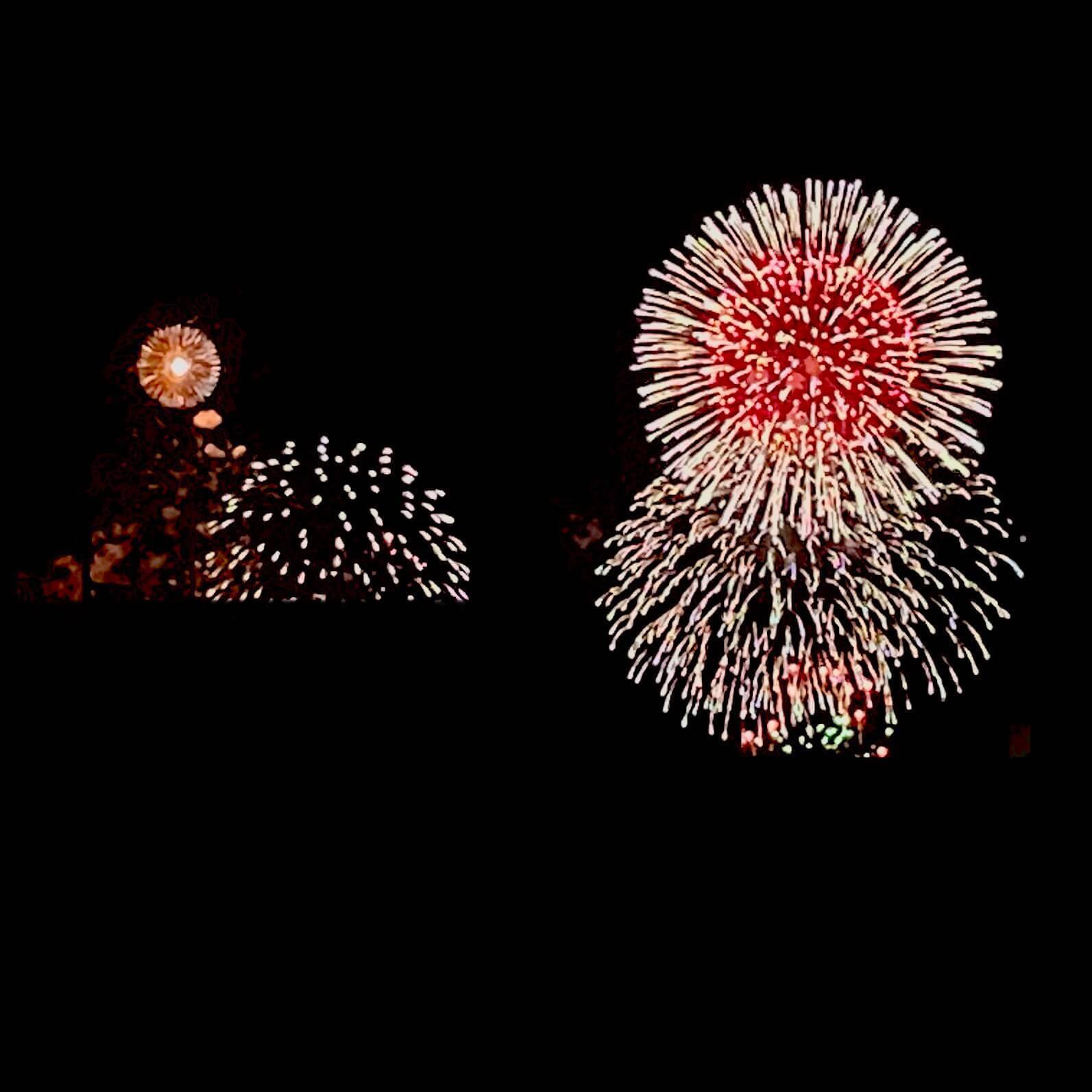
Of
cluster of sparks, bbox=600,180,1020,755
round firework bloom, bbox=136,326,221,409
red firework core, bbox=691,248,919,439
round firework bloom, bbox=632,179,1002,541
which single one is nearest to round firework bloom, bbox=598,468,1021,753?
cluster of sparks, bbox=600,180,1020,755

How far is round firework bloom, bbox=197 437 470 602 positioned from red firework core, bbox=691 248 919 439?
2.13 m

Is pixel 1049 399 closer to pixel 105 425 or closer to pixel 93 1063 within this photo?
pixel 105 425

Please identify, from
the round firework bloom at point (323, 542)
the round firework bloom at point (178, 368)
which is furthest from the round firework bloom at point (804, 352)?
the round firework bloom at point (178, 368)

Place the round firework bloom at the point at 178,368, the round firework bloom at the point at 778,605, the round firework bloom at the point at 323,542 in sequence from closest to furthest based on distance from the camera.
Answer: the round firework bloom at the point at 778,605
the round firework bloom at the point at 323,542
the round firework bloom at the point at 178,368

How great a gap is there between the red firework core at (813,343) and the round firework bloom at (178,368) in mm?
5051

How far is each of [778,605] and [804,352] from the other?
161 cm

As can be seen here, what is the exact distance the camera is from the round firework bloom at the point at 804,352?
9805 mm

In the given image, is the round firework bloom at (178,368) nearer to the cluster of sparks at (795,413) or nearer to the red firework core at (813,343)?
the cluster of sparks at (795,413)

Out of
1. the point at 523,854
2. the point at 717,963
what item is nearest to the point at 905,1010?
the point at 717,963

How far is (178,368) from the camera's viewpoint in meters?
13.4

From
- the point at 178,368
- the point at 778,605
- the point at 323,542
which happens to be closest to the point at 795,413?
the point at 778,605

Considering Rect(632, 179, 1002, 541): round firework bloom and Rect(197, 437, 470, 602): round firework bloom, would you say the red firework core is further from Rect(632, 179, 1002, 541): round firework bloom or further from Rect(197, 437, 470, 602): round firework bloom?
Rect(197, 437, 470, 602): round firework bloom

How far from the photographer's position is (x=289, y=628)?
3705 millimetres

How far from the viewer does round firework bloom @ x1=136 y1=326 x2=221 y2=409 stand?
13.5 metres
